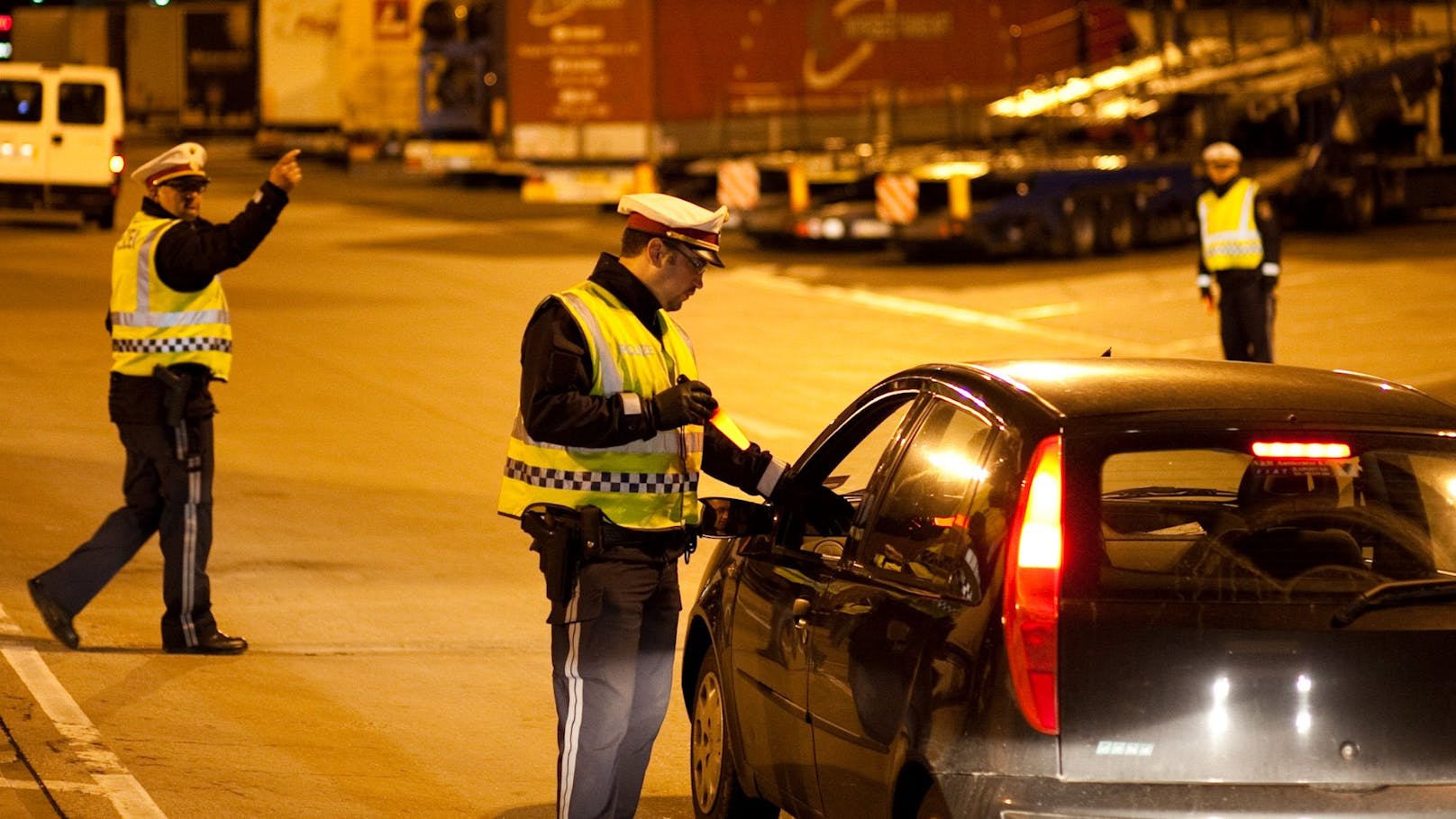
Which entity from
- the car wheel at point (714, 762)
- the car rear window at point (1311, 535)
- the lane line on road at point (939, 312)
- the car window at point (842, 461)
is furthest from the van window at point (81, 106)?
the car rear window at point (1311, 535)

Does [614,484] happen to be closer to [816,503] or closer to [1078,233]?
[816,503]

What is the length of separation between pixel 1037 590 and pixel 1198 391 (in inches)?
28.7

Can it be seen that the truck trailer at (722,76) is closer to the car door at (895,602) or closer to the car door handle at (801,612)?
the car door handle at (801,612)

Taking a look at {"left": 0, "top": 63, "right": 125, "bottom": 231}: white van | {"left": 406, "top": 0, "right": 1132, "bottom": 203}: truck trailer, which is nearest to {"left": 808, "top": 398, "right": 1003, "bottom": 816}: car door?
{"left": 0, "top": 63, "right": 125, "bottom": 231}: white van

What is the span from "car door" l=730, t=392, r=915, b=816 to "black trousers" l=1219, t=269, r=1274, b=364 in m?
9.07

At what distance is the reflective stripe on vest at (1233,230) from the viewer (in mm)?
14406

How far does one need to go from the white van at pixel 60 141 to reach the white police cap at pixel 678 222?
22895 millimetres

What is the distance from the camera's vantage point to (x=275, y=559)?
1005 cm

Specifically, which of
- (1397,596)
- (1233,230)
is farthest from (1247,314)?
(1397,596)

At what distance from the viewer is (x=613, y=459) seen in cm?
533

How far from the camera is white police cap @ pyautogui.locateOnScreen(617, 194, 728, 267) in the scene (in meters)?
5.34

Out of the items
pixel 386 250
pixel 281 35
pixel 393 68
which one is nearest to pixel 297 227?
pixel 386 250

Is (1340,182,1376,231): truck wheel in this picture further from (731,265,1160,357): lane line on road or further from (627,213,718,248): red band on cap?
(627,213,718,248): red band on cap

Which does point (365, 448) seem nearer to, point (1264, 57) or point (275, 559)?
point (275, 559)
